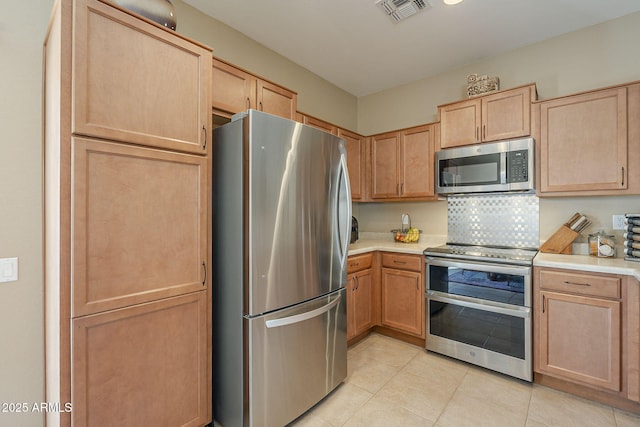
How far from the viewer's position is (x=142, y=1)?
4.61ft

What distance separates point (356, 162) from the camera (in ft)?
11.3

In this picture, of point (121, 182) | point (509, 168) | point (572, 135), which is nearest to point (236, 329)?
point (121, 182)

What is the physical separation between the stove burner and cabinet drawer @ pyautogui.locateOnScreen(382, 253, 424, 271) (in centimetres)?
12

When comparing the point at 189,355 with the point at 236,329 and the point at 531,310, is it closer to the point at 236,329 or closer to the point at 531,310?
the point at 236,329

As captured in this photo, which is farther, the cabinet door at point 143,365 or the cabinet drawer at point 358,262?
the cabinet drawer at point 358,262

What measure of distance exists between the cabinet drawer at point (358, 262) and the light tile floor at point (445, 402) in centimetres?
82

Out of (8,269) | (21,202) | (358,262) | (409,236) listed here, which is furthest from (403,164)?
(8,269)

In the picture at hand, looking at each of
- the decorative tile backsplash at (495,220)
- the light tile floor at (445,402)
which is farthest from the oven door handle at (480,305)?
the decorative tile backsplash at (495,220)

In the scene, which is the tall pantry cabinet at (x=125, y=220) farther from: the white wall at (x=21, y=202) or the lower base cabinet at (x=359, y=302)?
the lower base cabinet at (x=359, y=302)

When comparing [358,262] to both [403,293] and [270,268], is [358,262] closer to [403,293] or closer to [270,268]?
[403,293]

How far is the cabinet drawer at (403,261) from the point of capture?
2781 mm

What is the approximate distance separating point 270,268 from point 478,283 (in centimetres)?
180

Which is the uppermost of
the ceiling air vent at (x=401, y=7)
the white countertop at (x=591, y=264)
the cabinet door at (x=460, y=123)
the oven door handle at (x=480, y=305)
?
the ceiling air vent at (x=401, y=7)

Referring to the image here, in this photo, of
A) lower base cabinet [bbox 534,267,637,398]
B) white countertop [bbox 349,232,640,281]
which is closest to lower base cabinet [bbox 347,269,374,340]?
white countertop [bbox 349,232,640,281]
